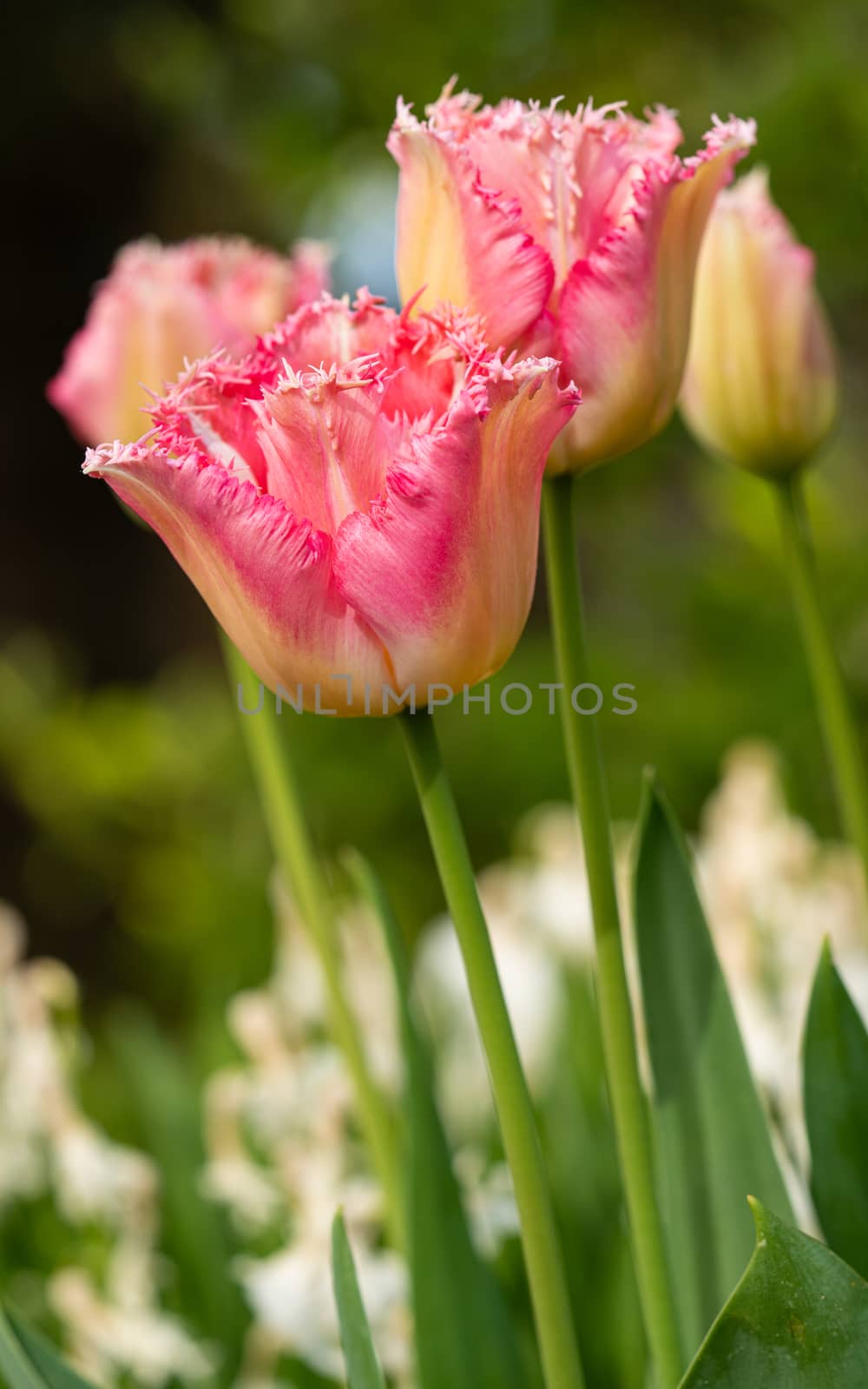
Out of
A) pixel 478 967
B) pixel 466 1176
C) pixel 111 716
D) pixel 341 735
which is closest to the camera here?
pixel 478 967

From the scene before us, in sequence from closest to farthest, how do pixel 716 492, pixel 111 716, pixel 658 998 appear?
pixel 658 998 → pixel 716 492 → pixel 111 716

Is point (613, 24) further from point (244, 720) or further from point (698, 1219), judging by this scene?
point (698, 1219)

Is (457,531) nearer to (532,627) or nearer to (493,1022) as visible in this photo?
(493,1022)

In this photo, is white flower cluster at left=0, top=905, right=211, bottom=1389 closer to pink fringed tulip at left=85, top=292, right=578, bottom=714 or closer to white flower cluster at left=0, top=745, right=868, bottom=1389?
white flower cluster at left=0, top=745, right=868, bottom=1389

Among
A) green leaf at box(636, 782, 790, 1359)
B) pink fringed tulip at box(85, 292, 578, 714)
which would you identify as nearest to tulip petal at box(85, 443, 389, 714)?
pink fringed tulip at box(85, 292, 578, 714)

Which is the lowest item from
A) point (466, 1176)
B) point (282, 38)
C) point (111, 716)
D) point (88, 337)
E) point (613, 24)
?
point (466, 1176)

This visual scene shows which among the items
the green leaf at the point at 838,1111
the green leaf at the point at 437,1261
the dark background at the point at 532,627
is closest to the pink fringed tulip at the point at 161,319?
the green leaf at the point at 437,1261

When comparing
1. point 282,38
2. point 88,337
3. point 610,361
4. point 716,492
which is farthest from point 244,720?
point 282,38
